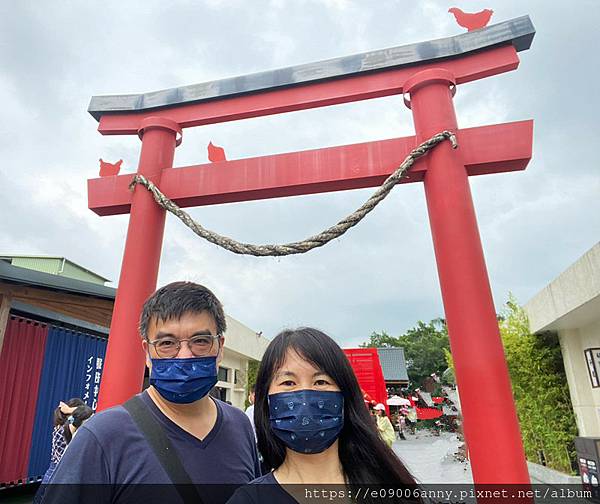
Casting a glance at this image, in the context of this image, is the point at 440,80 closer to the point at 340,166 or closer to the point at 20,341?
the point at 340,166

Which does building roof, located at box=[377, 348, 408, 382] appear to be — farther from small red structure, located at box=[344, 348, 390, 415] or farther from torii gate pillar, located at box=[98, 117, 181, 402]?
torii gate pillar, located at box=[98, 117, 181, 402]

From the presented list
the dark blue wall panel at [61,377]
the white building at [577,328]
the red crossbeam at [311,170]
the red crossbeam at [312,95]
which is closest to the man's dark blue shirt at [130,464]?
the red crossbeam at [311,170]

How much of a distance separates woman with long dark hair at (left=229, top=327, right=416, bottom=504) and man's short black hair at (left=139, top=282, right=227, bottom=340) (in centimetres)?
36

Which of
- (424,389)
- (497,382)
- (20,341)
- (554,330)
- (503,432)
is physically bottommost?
(503,432)

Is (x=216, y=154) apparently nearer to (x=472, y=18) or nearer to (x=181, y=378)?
(x=472, y=18)

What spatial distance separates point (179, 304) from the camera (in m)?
1.59

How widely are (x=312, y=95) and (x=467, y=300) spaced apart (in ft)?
8.38

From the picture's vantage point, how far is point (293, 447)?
1.31 metres

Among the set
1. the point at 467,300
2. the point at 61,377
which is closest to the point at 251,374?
the point at 61,377

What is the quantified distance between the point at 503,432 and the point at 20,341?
6.49 m

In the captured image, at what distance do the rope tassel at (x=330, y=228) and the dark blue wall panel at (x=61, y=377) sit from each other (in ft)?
14.5

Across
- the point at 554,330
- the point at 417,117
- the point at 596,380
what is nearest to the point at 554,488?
the point at 596,380

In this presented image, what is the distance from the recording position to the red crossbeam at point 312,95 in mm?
3758

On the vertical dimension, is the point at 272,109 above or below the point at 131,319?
above
